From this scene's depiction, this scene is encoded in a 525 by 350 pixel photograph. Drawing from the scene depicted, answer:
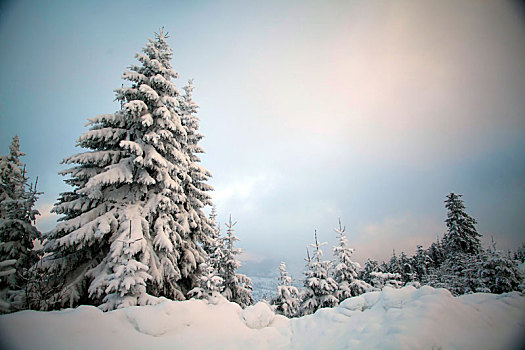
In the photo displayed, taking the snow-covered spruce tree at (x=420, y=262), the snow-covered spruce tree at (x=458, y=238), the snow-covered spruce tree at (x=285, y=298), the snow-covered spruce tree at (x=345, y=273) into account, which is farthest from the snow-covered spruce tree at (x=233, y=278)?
the snow-covered spruce tree at (x=420, y=262)

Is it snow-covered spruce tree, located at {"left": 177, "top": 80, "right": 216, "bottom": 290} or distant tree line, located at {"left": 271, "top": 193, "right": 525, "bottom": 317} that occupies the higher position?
snow-covered spruce tree, located at {"left": 177, "top": 80, "right": 216, "bottom": 290}

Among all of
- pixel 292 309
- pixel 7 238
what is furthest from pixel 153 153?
A: pixel 292 309

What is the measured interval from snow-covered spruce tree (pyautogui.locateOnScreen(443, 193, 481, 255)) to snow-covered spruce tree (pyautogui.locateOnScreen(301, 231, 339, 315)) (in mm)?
19743

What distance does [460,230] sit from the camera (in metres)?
25.8

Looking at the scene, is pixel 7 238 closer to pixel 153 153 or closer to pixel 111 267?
pixel 111 267

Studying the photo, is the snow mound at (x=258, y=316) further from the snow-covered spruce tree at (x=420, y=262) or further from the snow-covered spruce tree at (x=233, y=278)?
the snow-covered spruce tree at (x=420, y=262)

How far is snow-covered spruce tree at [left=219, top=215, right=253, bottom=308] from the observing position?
623 inches

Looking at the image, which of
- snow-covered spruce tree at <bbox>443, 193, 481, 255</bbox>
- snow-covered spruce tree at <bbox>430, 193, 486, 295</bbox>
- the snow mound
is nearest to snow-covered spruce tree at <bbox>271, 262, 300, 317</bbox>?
the snow mound

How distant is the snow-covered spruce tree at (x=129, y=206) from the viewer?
8047 mm

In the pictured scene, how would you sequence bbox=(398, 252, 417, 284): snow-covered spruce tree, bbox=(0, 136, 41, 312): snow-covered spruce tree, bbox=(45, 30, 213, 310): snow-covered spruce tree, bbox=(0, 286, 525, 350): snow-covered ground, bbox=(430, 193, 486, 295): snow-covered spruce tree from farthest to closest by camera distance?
1. bbox=(398, 252, 417, 284): snow-covered spruce tree
2. bbox=(430, 193, 486, 295): snow-covered spruce tree
3. bbox=(0, 136, 41, 312): snow-covered spruce tree
4. bbox=(45, 30, 213, 310): snow-covered spruce tree
5. bbox=(0, 286, 525, 350): snow-covered ground

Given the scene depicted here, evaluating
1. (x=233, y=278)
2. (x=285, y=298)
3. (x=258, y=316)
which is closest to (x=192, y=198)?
(x=233, y=278)

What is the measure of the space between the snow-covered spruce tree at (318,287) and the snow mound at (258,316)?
10485 mm

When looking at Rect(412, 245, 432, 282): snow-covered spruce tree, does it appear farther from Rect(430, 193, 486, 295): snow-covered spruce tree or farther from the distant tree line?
the distant tree line

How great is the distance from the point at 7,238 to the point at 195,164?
1057cm
